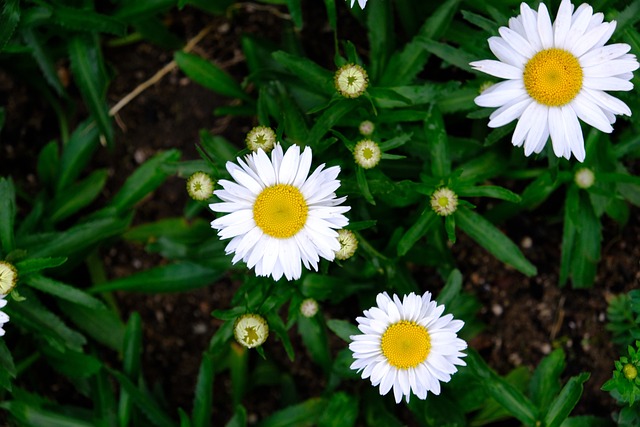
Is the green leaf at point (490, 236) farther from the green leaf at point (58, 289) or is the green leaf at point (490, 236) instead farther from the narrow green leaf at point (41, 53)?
the narrow green leaf at point (41, 53)

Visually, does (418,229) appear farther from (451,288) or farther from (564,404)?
(564,404)

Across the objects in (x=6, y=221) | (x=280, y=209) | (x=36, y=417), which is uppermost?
(x=6, y=221)

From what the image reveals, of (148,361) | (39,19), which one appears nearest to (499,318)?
(148,361)

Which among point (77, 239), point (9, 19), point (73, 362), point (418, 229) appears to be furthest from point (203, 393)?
point (9, 19)

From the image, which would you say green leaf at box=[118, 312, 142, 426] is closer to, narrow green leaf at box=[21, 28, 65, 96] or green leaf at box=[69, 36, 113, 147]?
green leaf at box=[69, 36, 113, 147]

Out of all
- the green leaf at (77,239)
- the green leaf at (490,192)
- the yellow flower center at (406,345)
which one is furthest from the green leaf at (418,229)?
the green leaf at (77,239)

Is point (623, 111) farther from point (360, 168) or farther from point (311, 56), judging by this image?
point (311, 56)

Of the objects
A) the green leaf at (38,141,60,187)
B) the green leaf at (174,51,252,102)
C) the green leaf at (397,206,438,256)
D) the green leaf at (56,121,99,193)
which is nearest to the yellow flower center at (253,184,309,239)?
the green leaf at (397,206,438,256)
